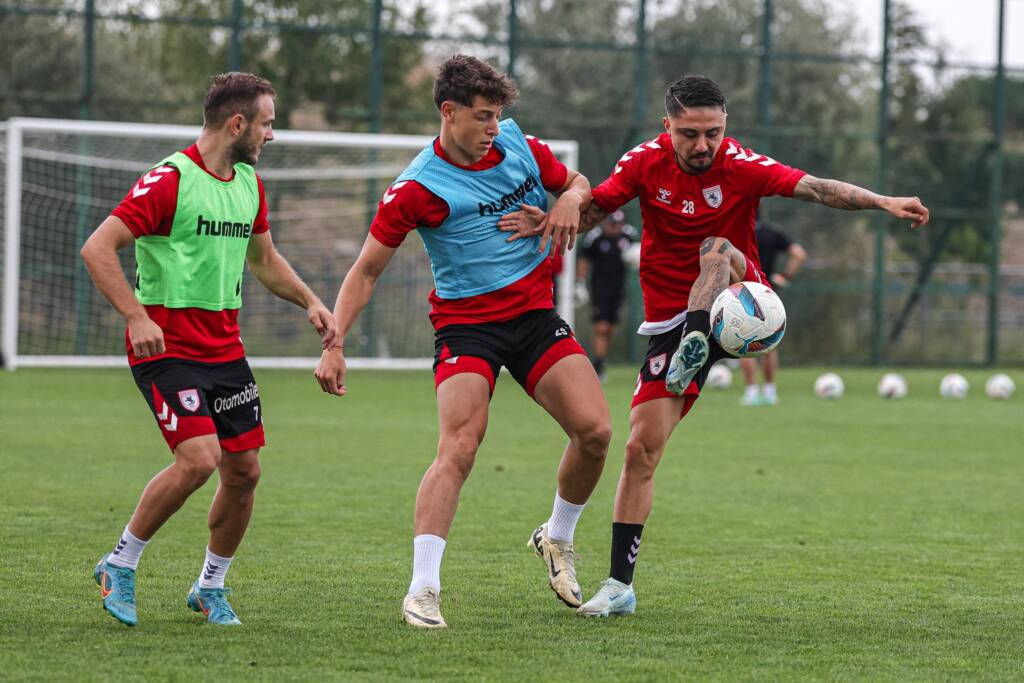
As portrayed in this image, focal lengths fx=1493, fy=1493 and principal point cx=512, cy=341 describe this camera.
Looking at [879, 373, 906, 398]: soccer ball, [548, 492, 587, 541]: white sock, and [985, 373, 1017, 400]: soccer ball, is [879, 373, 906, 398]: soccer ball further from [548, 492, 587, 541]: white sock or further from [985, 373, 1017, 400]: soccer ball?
[548, 492, 587, 541]: white sock

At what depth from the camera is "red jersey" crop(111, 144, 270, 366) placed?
16.6ft

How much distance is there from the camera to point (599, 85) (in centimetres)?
2467

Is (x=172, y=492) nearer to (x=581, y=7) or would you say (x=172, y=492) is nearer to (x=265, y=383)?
(x=265, y=383)

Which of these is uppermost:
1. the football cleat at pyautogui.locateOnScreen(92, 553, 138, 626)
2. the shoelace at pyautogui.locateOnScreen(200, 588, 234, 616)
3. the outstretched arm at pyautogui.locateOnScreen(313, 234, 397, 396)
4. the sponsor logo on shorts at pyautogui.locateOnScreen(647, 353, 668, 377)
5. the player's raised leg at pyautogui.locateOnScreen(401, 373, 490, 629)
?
the outstretched arm at pyautogui.locateOnScreen(313, 234, 397, 396)

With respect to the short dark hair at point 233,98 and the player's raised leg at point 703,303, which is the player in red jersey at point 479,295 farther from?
the short dark hair at point 233,98

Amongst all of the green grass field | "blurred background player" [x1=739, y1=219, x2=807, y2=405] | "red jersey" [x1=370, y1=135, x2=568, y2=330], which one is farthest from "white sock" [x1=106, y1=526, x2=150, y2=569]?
"blurred background player" [x1=739, y1=219, x2=807, y2=405]

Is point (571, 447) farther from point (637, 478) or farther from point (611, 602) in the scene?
point (611, 602)

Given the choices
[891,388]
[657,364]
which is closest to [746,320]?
[657,364]

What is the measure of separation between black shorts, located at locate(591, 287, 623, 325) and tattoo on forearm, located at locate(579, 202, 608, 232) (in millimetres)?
13004

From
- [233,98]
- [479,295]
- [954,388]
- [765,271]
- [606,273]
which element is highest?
[233,98]

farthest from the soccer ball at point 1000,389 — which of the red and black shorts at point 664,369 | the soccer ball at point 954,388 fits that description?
the red and black shorts at point 664,369

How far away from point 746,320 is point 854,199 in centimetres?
59

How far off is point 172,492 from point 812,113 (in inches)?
1003

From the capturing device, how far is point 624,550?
221 inches
